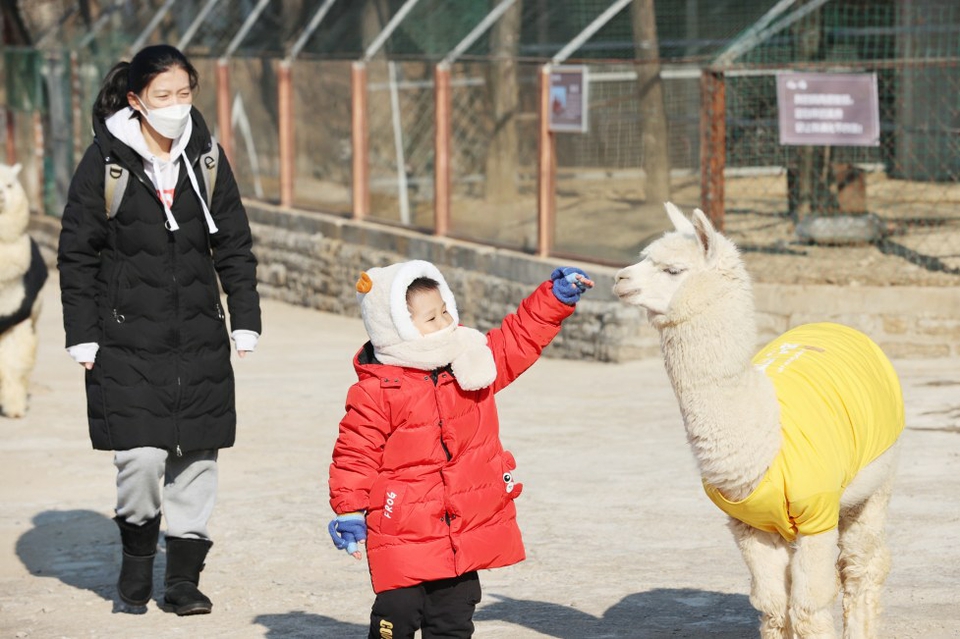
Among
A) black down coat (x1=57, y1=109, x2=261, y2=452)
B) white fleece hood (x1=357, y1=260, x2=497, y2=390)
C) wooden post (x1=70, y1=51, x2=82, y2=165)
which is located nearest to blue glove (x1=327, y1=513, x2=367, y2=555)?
white fleece hood (x1=357, y1=260, x2=497, y2=390)

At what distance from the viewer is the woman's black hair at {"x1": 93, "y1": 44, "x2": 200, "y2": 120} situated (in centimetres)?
586

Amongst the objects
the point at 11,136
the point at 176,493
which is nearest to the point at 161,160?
the point at 176,493

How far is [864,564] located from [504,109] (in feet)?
Result: 29.6

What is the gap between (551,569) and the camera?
664 centimetres

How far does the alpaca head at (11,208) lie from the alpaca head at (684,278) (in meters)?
6.18

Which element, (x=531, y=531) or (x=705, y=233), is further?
(x=531, y=531)

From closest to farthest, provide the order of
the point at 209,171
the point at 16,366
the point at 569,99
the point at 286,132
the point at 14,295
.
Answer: the point at 209,171 < the point at 14,295 < the point at 16,366 < the point at 569,99 < the point at 286,132

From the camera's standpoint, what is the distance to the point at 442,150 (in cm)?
1480

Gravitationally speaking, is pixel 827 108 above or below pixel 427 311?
above

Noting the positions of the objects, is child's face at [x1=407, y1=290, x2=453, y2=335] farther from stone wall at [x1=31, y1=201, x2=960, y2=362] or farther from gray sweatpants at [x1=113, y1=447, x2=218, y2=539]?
stone wall at [x1=31, y1=201, x2=960, y2=362]

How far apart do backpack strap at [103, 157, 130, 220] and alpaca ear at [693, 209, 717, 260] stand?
2.25 m

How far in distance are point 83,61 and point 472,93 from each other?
32.2 feet

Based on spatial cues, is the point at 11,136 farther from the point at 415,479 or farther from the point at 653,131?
the point at 415,479

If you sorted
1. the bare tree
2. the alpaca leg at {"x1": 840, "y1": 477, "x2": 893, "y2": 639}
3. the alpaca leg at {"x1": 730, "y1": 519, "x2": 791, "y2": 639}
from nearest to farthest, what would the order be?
1. the alpaca leg at {"x1": 730, "y1": 519, "x2": 791, "y2": 639}
2. the alpaca leg at {"x1": 840, "y1": 477, "x2": 893, "y2": 639}
3. the bare tree
